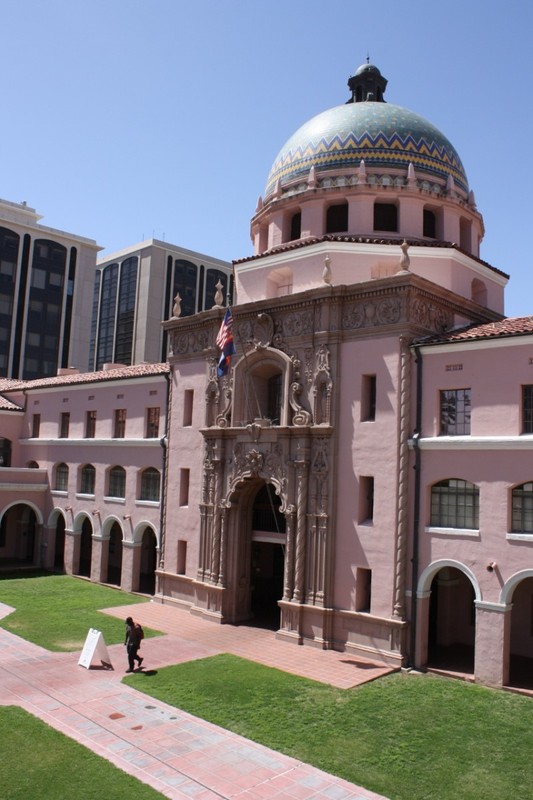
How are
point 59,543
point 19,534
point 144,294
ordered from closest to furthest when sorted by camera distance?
point 59,543 → point 19,534 → point 144,294

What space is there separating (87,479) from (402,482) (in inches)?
868

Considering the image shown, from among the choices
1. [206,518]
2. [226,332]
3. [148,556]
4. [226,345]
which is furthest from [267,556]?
[226,332]

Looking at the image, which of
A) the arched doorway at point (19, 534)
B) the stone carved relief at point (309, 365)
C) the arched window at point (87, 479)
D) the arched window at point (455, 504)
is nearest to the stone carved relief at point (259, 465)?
the stone carved relief at point (309, 365)

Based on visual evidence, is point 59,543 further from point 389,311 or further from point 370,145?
point 370,145

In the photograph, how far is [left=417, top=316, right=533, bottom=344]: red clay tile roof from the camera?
72.7 feet

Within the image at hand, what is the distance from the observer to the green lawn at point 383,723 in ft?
50.1

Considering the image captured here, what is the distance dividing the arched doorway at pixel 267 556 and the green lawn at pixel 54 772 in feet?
43.3

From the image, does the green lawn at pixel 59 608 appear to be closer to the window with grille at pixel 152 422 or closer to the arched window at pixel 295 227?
the window with grille at pixel 152 422

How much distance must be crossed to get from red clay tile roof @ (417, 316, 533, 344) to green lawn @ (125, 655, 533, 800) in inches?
434

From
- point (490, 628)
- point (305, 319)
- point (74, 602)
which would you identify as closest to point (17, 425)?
point (74, 602)

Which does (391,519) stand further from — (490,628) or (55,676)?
(55,676)

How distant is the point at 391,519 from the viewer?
24.2m

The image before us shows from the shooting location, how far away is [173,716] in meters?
18.4

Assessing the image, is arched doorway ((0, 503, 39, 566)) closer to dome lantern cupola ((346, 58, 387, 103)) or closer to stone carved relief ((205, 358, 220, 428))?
stone carved relief ((205, 358, 220, 428))
